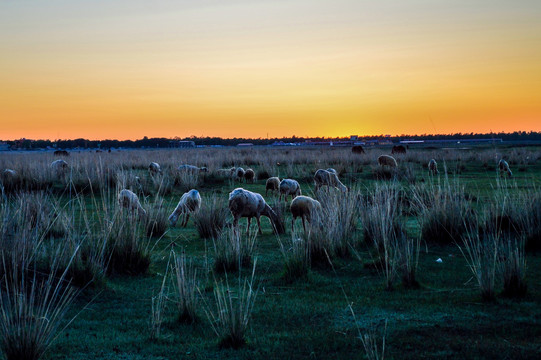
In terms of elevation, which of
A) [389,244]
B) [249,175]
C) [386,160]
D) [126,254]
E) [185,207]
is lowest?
[126,254]

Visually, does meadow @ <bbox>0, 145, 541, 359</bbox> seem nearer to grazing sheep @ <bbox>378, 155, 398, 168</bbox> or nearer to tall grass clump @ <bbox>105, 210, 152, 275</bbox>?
tall grass clump @ <bbox>105, 210, 152, 275</bbox>

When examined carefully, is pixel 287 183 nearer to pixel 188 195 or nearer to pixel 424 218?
pixel 188 195

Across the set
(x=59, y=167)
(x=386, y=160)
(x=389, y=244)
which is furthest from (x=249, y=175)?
(x=389, y=244)

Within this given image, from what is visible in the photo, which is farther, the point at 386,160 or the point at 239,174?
the point at 386,160

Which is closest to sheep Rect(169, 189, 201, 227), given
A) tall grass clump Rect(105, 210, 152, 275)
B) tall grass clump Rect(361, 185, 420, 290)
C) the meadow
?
the meadow

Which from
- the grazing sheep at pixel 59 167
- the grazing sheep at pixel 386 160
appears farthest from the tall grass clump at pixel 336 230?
the grazing sheep at pixel 386 160

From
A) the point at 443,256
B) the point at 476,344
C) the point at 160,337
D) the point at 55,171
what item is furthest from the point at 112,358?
the point at 55,171

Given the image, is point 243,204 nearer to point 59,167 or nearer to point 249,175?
point 249,175

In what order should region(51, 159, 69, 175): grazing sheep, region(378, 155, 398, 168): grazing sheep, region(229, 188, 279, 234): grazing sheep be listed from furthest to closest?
region(378, 155, 398, 168): grazing sheep
region(51, 159, 69, 175): grazing sheep
region(229, 188, 279, 234): grazing sheep

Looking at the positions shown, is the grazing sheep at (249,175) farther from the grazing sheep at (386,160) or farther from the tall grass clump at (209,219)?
the tall grass clump at (209,219)

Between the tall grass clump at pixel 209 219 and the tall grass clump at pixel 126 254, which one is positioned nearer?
the tall grass clump at pixel 126 254

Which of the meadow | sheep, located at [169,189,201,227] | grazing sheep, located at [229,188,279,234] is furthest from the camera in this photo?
sheep, located at [169,189,201,227]

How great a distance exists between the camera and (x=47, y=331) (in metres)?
5.04

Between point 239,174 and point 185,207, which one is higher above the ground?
point 239,174
